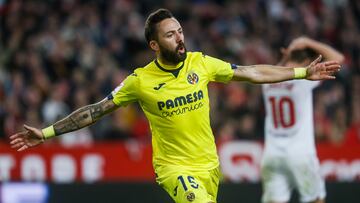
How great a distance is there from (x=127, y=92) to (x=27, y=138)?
983 mm

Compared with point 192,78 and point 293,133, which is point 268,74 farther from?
point 293,133

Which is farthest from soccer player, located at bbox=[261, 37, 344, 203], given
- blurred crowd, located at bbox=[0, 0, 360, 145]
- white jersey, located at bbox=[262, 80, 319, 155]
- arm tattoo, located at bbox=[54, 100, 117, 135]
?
blurred crowd, located at bbox=[0, 0, 360, 145]

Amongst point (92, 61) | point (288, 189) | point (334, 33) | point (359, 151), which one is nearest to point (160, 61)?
point (288, 189)

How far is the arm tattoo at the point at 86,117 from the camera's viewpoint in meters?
9.30

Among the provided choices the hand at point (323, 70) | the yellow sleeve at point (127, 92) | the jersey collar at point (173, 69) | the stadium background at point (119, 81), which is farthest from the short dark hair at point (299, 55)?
the yellow sleeve at point (127, 92)

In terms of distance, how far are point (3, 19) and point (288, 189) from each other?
26.2 ft

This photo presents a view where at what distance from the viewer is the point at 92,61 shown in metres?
17.3

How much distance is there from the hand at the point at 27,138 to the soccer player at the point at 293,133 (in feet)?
10.1

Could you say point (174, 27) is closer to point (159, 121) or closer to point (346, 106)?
point (159, 121)

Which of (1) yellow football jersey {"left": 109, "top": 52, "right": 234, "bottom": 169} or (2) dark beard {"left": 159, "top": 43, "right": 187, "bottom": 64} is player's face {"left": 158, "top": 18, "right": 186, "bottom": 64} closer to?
(2) dark beard {"left": 159, "top": 43, "right": 187, "bottom": 64}

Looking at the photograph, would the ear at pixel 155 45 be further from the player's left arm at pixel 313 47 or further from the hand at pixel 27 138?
the player's left arm at pixel 313 47

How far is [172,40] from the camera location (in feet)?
29.9

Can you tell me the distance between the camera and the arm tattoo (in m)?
9.30

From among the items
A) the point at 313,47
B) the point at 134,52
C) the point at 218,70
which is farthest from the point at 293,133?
the point at 134,52
